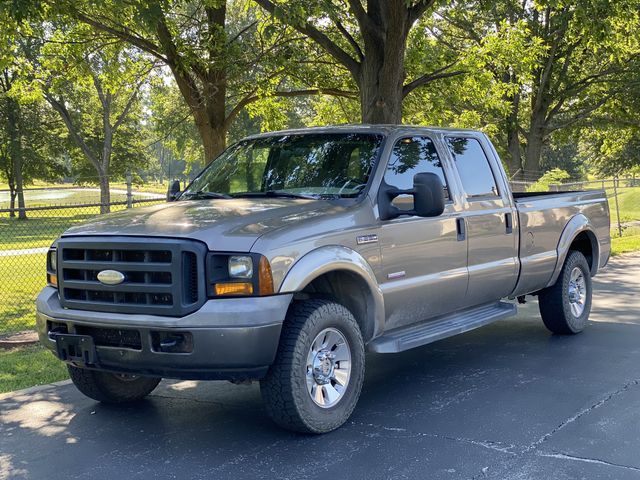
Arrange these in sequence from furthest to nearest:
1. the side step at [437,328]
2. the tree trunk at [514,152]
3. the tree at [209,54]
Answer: the tree trunk at [514,152], the tree at [209,54], the side step at [437,328]

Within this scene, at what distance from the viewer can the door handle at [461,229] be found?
6.22m

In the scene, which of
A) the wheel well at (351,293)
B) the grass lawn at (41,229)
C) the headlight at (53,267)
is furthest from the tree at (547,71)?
the headlight at (53,267)

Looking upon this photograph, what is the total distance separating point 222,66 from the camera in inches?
515

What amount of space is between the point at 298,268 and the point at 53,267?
184cm

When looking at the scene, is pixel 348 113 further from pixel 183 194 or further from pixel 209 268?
pixel 209 268

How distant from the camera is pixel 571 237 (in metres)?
7.79

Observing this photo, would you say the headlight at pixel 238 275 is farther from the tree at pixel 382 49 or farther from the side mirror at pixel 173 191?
the tree at pixel 382 49

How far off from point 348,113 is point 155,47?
7302mm

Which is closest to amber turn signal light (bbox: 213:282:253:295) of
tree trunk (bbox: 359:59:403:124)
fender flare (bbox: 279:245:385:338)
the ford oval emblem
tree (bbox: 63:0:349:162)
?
fender flare (bbox: 279:245:385:338)

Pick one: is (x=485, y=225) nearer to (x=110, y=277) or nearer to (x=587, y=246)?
(x=587, y=246)

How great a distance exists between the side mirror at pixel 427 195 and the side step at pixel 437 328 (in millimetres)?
935

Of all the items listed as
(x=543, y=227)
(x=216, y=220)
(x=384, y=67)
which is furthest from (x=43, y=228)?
(x=216, y=220)

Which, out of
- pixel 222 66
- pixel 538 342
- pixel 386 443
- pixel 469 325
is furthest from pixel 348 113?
pixel 386 443

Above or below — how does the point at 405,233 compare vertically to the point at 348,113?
below
